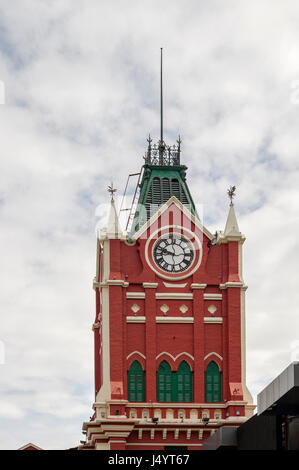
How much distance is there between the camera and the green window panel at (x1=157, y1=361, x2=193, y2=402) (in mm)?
88500

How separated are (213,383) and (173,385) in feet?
10.7

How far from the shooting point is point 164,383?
88.8 m

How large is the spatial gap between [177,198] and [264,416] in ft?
141

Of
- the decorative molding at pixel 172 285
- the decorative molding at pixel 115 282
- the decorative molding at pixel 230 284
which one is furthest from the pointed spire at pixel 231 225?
the decorative molding at pixel 115 282

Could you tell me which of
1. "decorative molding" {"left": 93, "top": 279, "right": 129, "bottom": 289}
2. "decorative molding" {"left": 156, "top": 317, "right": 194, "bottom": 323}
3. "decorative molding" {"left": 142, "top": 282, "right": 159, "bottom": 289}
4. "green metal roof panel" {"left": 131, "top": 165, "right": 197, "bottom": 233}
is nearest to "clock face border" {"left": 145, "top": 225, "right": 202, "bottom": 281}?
"decorative molding" {"left": 142, "top": 282, "right": 159, "bottom": 289}

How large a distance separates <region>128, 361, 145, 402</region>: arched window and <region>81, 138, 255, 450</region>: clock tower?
3.1 inches

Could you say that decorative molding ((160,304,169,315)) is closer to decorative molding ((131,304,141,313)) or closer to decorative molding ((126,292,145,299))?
decorative molding ((126,292,145,299))

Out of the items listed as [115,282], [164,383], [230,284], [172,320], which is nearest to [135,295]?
[115,282]

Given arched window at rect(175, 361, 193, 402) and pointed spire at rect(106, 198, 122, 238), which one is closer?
arched window at rect(175, 361, 193, 402)

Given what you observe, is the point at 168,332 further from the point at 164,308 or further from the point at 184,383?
the point at 184,383
